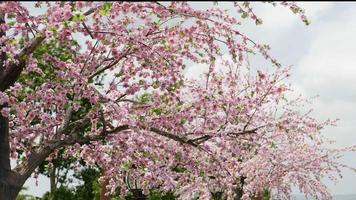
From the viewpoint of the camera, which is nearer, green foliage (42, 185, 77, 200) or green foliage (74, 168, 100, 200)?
green foliage (42, 185, 77, 200)

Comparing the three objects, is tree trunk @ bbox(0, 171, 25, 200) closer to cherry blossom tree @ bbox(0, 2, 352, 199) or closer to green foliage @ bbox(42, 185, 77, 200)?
cherry blossom tree @ bbox(0, 2, 352, 199)

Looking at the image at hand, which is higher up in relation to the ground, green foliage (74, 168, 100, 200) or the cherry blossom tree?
green foliage (74, 168, 100, 200)

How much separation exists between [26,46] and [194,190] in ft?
37.1

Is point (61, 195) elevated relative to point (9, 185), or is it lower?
elevated

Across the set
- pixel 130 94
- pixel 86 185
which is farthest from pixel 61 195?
pixel 130 94

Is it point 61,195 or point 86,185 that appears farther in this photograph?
point 86,185

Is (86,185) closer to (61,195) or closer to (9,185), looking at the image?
(61,195)

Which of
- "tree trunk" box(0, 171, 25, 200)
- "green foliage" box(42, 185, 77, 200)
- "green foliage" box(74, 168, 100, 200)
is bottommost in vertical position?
"tree trunk" box(0, 171, 25, 200)

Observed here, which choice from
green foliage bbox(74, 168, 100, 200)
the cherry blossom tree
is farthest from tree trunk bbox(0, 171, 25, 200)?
green foliage bbox(74, 168, 100, 200)

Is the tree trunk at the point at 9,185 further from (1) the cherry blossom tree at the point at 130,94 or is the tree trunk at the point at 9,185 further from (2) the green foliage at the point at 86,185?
(2) the green foliage at the point at 86,185

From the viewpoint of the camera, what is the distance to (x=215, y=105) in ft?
31.9

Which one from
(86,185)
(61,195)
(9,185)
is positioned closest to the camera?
(9,185)

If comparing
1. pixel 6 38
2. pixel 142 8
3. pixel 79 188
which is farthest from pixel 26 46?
pixel 79 188

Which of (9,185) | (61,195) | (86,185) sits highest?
(86,185)
